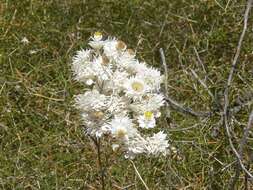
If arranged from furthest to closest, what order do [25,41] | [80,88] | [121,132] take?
1. [25,41]
2. [80,88]
3. [121,132]

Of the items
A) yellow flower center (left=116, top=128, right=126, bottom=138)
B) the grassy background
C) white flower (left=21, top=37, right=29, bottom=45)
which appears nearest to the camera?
yellow flower center (left=116, top=128, right=126, bottom=138)

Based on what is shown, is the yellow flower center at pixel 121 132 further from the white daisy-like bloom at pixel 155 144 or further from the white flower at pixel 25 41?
the white flower at pixel 25 41

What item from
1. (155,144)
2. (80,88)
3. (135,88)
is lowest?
(80,88)

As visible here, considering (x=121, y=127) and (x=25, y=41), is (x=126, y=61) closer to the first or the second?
(x=121, y=127)


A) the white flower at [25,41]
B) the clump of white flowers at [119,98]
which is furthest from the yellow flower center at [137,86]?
the white flower at [25,41]

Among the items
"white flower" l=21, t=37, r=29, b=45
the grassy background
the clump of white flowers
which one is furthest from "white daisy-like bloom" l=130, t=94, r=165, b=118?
"white flower" l=21, t=37, r=29, b=45

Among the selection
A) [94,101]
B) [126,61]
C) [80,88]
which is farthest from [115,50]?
[80,88]

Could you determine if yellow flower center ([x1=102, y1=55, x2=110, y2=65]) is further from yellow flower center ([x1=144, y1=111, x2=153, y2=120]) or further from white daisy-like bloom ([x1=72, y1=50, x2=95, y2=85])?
yellow flower center ([x1=144, y1=111, x2=153, y2=120])

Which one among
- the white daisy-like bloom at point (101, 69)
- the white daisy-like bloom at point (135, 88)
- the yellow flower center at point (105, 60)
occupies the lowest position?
the white daisy-like bloom at point (135, 88)
